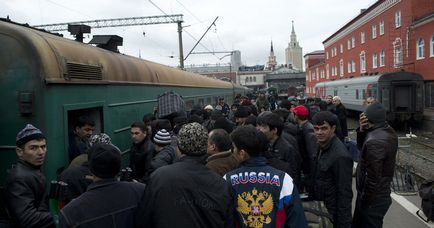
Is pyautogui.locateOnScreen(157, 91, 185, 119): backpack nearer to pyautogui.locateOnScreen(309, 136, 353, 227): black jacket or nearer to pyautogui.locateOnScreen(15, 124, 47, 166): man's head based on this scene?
pyautogui.locateOnScreen(309, 136, 353, 227): black jacket

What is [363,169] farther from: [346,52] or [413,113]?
[346,52]

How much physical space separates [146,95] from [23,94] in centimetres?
357

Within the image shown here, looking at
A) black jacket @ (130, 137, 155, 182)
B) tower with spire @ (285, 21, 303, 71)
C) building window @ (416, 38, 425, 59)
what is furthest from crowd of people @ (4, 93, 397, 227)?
tower with spire @ (285, 21, 303, 71)

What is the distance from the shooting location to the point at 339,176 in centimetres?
358

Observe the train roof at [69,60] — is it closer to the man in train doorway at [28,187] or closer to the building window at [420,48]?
the man in train doorway at [28,187]

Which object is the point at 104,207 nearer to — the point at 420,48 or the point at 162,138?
the point at 162,138

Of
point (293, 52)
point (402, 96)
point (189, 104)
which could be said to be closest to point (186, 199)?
point (189, 104)

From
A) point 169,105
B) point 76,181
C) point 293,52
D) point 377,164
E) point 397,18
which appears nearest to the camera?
point 76,181

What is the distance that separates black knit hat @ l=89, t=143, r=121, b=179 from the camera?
2486mm

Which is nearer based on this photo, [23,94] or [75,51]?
[23,94]

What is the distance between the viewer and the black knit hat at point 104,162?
249 cm

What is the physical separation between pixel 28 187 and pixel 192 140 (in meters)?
1.32

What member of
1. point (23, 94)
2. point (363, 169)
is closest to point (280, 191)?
point (363, 169)

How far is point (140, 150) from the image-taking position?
493 cm
